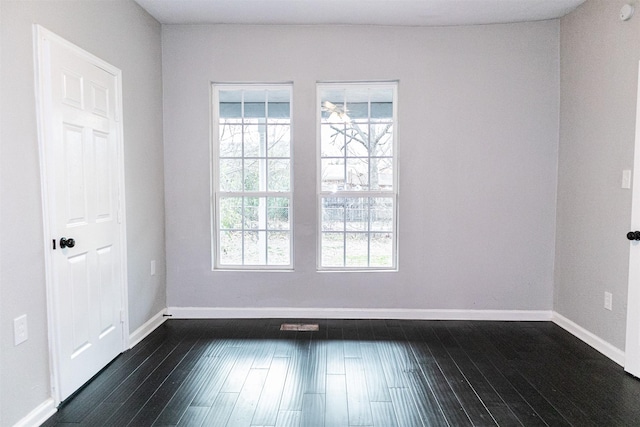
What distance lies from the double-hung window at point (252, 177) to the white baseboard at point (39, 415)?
1.85 m

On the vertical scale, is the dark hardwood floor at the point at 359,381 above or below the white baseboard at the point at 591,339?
below

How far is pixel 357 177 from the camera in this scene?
152 inches

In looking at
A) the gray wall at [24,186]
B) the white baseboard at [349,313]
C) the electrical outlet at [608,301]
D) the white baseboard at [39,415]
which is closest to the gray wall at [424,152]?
the white baseboard at [349,313]

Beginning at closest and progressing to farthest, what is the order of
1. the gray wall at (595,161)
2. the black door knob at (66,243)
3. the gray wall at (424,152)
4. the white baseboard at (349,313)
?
the black door knob at (66,243) < the gray wall at (595,161) < the gray wall at (424,152) < the white baseboard at (349,313)

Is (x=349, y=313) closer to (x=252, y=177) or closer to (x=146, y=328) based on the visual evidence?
(x=252, y=177)

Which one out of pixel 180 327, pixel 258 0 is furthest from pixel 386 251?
pixel 258 0

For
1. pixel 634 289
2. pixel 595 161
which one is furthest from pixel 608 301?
pixel 595 161

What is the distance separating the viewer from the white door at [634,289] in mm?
2641

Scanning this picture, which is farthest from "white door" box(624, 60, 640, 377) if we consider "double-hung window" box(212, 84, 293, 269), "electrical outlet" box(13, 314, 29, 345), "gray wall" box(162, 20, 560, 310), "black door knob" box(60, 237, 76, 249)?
"electrical outlet" box(13, 314, 29, 345)

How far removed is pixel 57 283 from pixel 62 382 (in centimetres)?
58

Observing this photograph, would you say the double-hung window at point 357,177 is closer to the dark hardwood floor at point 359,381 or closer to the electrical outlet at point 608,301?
the dark hardwood floor at point 359,381

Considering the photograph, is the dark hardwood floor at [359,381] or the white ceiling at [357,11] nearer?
the dark hardwood floor at [359,381]

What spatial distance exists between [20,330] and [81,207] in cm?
80

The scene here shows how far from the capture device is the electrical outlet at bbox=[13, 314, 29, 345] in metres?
2.01
